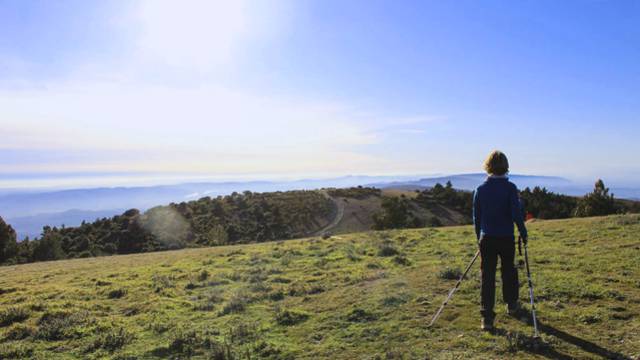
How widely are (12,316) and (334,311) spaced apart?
8282 millimetres

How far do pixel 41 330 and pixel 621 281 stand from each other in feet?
43.5

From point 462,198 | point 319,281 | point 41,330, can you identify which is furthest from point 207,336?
point 462,198

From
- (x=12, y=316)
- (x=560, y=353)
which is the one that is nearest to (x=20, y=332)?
(x=12, y=316)

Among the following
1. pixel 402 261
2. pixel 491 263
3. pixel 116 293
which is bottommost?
pixel 116 293

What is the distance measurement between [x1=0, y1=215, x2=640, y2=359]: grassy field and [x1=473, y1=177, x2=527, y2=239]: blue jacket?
173 centimetres

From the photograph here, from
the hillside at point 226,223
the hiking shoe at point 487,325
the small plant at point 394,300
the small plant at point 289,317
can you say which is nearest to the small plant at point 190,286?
the small plant at point 289,317

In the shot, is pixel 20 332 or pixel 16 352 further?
pixel 20 332

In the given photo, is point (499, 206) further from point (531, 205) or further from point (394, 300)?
point (531, 205)

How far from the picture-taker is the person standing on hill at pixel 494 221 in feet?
25.1

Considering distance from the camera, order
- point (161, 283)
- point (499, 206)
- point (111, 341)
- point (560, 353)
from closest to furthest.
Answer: point (560, 353), point (499, 206), point (111, 341), point (161, 283)

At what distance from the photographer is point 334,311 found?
973 cm

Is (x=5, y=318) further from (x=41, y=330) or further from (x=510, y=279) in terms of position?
(x=510, y=279)

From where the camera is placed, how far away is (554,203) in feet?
200

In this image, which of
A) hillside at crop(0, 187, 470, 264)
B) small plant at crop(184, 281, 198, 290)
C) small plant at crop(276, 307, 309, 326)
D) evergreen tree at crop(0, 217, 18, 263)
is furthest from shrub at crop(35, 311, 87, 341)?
evergreen tree at crop(0, 217, 18, 263)
